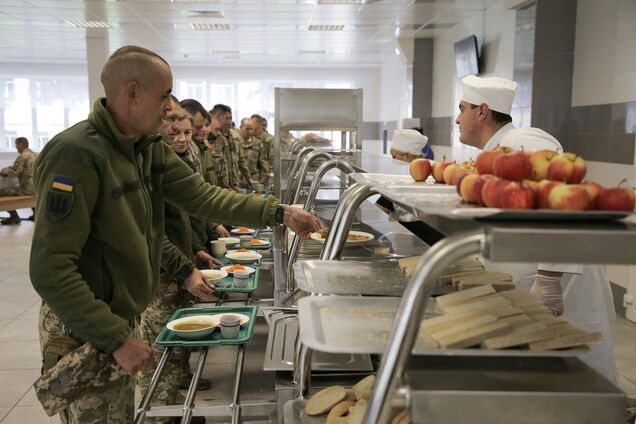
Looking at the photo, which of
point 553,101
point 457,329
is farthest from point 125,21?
point 457,329

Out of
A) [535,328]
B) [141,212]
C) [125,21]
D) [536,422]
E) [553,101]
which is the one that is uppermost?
[125,21]

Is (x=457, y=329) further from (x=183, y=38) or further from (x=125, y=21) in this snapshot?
(x=183, y=38)

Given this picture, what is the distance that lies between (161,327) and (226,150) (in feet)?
12.9

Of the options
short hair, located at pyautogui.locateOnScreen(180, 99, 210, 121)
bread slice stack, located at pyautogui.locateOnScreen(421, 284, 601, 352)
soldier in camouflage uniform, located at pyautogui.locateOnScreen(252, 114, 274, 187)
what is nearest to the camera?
bread slice stack, located at pyautogui.locateOnScreen(421, 284, 601, 352)

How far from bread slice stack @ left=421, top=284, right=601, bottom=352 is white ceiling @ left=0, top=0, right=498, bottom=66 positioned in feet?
25.0

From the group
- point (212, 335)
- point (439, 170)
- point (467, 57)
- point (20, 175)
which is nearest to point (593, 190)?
point (439, 170)

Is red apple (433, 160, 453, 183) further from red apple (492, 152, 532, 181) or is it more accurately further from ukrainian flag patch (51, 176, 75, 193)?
ukrainian flag patch (51, 176, 75, 193)

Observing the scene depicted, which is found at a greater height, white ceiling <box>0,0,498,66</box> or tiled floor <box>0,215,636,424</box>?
white ceiling <box>0,0,498,66</box>

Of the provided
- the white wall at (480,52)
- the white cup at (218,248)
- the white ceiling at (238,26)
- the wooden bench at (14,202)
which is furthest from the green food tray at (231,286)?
the wooden bench at (14,202)

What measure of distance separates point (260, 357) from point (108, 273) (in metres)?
2.63

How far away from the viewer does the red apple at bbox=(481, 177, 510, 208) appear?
1002 mm

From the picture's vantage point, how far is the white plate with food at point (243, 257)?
11.4ft

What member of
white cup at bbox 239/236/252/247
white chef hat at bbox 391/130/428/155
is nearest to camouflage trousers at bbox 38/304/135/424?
white cup at bbox 239/236/252/247

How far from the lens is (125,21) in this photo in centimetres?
1020
